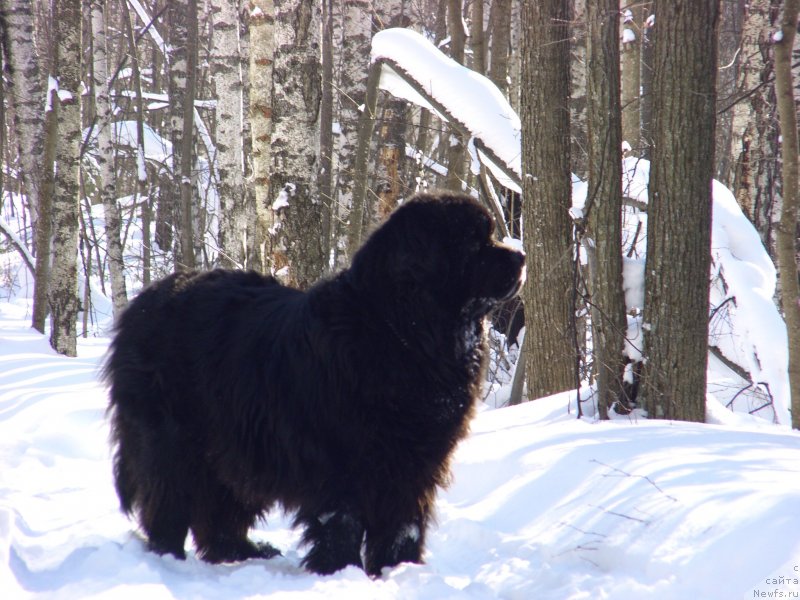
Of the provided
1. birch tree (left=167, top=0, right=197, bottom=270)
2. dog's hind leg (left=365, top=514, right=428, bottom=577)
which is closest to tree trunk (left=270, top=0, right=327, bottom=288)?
dog's hind leg (left=365, top=514, right=428, bottom=577)

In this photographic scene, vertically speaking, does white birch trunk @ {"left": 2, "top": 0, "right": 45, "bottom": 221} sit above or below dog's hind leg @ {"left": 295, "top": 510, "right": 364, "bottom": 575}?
above

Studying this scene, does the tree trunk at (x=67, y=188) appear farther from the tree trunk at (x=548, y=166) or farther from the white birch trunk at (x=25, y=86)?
the tree trunk at (x=548, y=166)

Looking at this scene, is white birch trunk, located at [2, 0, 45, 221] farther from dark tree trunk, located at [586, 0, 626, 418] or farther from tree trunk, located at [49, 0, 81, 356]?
dark tree trunk, located at [586, 0, 626, 418]

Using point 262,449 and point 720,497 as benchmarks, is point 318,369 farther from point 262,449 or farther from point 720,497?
point 720,497

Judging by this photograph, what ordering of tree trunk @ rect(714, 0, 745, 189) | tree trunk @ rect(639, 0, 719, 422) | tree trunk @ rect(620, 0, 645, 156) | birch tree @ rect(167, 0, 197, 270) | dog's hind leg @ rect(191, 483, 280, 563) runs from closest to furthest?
dog's hind leg @ rect(191, 483, 280, 563) < tree trunk @ rect(639, 0, 719, 422) < tree trunk @ rect(714, 0, 745, 189) < tree trunk @ rect(620, 0, 645, 156) < birch tree @ rect(167, 0, 197, 270)

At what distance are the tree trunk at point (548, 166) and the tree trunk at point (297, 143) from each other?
70.1 inches

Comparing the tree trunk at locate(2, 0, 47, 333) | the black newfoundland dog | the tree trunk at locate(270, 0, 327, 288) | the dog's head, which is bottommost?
the black newfoundland dog

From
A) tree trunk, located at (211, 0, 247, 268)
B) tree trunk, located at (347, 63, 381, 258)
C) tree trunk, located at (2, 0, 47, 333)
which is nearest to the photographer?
tree trunk, located at (347, 63, 381, 258)

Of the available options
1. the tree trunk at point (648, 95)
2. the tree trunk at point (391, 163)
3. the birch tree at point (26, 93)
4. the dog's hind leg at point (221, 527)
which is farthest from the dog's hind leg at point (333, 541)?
the birch tree at point (26, 93)

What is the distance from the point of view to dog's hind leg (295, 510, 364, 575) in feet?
11.2

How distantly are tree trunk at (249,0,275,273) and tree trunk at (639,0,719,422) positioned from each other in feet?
12.0

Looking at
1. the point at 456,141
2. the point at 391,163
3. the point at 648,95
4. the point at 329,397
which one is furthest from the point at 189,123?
the point at 329,397

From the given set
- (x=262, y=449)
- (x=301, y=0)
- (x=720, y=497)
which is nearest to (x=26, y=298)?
(x=301, y=0)

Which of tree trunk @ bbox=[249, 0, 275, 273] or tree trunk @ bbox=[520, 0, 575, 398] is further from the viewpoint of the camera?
tree trunk @ bbox=[249, 0, 275, 273]
